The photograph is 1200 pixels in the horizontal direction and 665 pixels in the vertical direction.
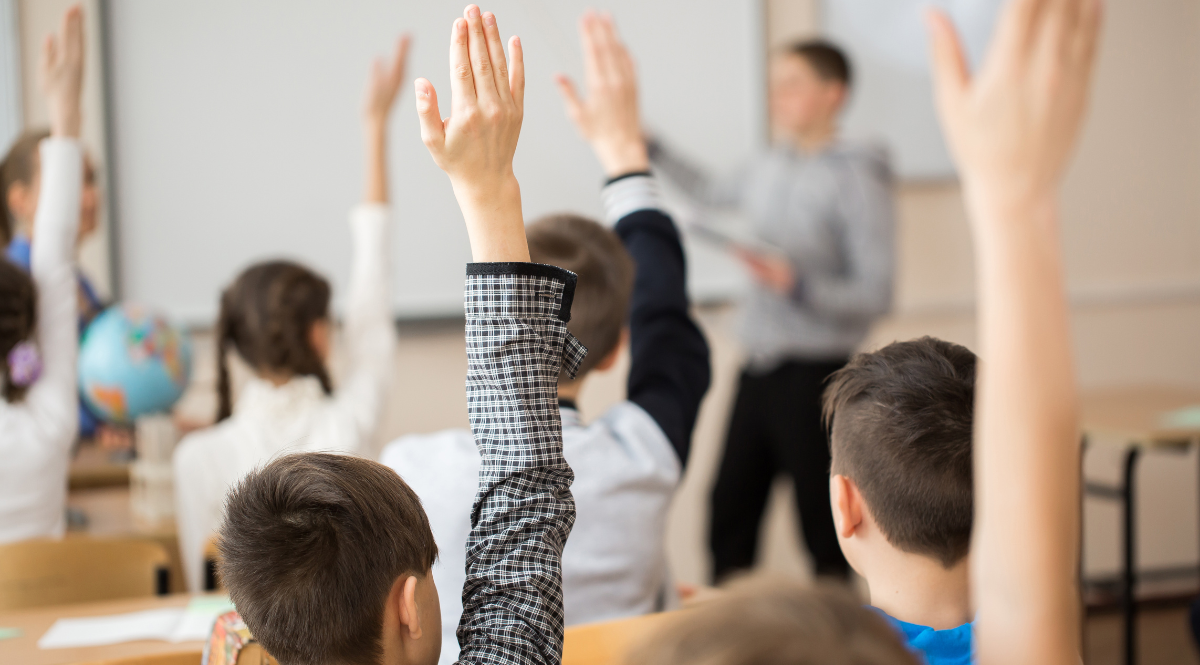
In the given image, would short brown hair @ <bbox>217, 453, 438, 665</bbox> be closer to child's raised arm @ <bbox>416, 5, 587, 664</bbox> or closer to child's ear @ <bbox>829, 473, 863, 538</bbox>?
child's raised arm @ <bbox>416, 5, 587, 664</bbox>

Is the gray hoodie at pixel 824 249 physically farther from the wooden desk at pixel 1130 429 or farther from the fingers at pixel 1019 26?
the fingers at pixel 1019 26

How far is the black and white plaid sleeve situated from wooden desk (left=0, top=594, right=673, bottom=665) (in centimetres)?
9

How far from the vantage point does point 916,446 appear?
2.60ft

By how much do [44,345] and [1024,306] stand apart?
1.69 metres

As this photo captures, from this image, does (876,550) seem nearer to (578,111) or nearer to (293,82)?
(578,111)

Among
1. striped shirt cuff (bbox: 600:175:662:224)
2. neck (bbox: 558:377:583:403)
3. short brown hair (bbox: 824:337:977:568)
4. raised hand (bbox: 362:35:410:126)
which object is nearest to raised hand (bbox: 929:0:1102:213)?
short brown hair (bbox: 824:337:977:568)

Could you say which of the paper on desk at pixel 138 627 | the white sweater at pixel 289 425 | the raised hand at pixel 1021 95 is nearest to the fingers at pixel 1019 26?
the raised hand at pixel 1021 95

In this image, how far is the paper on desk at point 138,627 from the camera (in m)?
1.23

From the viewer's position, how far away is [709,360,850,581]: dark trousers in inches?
99.7

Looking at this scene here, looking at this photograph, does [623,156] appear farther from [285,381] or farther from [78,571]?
[78,571]

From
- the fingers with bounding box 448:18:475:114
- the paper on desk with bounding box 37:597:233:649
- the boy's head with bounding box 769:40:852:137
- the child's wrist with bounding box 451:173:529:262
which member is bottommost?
the paper on desk with bounding box 37:597:233:649

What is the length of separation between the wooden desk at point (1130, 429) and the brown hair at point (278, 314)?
6.14ft

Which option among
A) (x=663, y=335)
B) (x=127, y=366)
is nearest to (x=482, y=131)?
(x=663, y=335)

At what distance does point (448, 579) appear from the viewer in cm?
108
